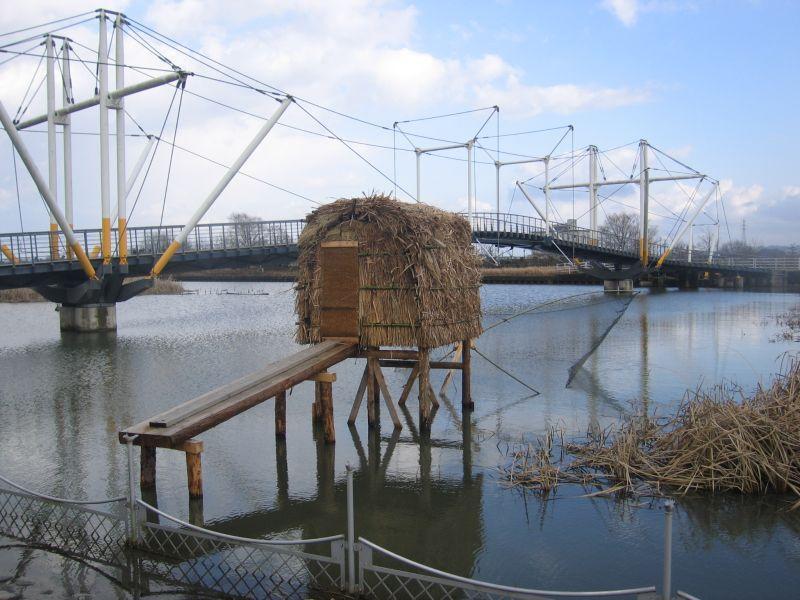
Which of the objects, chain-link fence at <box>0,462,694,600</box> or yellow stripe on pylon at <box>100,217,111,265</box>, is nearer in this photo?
chain-link fence at <box>0,462,694,600</box>

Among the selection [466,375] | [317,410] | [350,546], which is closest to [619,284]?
[466,375]

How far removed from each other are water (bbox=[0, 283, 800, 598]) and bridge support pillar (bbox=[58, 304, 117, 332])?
640 centimetres

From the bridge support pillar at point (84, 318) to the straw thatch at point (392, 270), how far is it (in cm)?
2407

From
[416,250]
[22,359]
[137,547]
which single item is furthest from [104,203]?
[137,547]

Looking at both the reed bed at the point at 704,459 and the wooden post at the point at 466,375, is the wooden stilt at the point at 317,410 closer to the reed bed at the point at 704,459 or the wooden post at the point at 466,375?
the wooden post at the point at 466,375

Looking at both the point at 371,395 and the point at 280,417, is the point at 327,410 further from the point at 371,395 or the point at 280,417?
the point at 371,395

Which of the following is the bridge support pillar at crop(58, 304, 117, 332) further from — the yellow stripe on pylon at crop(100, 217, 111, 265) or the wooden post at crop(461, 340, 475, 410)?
the wooden post at crop(461, 340, 475, 410)

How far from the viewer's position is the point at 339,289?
531 inches

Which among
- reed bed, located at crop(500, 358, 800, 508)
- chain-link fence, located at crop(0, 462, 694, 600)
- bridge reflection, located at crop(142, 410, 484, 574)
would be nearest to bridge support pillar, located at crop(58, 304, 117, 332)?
bridge reflection, located at crop(142, 410, 484, 574)

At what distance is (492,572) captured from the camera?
26.1 ft

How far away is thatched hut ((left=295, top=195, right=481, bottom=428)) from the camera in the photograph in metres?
13.2

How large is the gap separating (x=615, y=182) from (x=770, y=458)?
6679 centimetres

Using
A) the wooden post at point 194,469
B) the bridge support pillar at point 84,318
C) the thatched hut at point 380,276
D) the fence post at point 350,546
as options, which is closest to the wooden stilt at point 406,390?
the thatched hut at point 380,276

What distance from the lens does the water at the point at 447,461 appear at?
8.35 m
